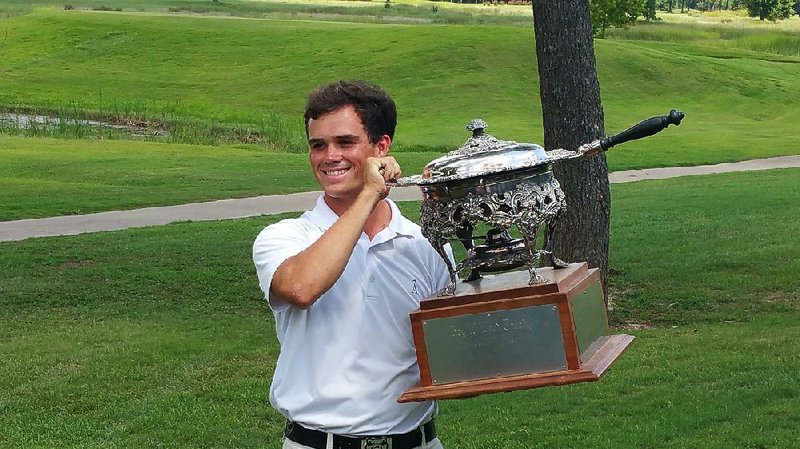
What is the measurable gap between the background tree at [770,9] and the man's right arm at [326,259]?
277 feet

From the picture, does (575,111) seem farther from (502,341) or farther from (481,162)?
(502,341)

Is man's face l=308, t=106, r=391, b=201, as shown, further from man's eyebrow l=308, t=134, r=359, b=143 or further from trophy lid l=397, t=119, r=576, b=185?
trophy lid l=397, t=119, r=576, b=185

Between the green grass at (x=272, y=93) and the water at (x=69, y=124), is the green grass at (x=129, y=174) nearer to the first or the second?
the green grass at (x=272, y=93)

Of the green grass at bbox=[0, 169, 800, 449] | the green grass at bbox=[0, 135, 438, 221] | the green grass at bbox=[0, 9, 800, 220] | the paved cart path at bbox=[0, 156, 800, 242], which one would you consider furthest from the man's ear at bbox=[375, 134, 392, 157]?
the green grass at bbox=[0, 9, 800, 220]

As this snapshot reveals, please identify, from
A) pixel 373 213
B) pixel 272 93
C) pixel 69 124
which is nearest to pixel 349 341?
pixel 373 213

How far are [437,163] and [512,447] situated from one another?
11.3 ft

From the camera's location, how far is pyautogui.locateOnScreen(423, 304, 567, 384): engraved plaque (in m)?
2.88

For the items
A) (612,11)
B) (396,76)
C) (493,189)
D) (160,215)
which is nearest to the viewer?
(493,189)

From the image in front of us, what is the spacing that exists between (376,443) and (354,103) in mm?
903

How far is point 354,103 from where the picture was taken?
123 inches

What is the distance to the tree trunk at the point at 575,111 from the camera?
8.82 metres

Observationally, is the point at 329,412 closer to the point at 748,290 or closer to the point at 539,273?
the point at 539,273

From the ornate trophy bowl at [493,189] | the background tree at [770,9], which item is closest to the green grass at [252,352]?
the ornate trophy bowl at [493,189]

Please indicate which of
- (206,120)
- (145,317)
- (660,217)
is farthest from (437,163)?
(206,120)
